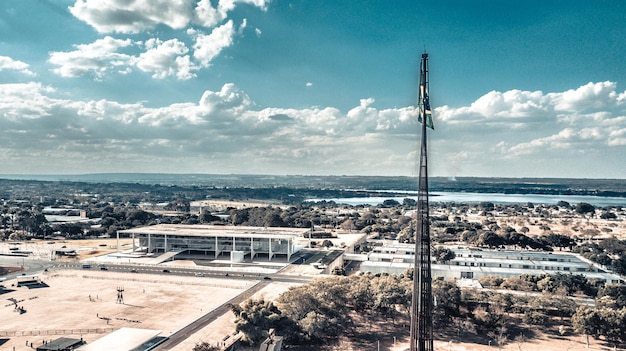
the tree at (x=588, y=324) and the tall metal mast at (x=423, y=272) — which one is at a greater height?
the tall metal mast at (x=423, y=272)

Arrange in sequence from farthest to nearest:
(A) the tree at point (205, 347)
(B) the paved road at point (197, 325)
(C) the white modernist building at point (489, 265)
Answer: (C) the white modernist building at point (489, 265) → (B) the paved road at point (197, 325) → (A) the tree at point (205, 347)

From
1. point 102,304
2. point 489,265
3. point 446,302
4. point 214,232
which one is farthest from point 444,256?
point 102,304

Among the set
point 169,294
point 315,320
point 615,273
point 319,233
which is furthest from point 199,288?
point 615,273

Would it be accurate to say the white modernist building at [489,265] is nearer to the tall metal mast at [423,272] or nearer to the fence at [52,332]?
the fence at [52,332]

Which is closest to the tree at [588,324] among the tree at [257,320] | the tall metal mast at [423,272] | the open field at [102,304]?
the tree at [257,320]

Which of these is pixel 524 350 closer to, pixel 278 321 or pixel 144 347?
pixel 278 321
